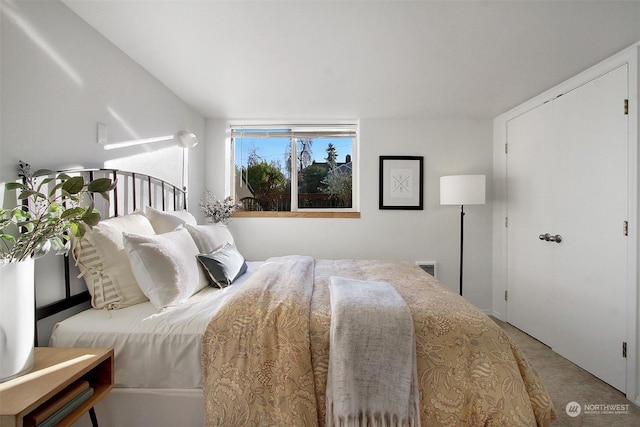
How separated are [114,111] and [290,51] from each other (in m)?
1.28

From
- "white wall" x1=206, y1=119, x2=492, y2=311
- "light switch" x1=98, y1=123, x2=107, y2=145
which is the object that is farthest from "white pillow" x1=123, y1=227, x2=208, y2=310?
"white wall" x1=206, y1=119, x2=492, y2=311

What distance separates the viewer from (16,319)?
1005 millimetres

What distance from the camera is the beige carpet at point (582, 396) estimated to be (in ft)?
5.82

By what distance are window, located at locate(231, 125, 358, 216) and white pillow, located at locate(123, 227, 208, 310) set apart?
84.0 inches

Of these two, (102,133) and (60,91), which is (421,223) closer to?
(102,133)

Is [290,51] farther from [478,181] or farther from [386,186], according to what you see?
[478,181]

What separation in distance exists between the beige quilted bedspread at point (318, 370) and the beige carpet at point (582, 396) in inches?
35.6

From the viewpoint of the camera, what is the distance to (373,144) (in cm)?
352

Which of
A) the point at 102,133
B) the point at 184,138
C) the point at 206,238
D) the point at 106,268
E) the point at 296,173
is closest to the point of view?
the point at 106,268

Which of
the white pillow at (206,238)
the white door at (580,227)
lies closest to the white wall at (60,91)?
the white pillow at (206,238)

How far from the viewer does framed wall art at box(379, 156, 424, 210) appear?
11.5 feet

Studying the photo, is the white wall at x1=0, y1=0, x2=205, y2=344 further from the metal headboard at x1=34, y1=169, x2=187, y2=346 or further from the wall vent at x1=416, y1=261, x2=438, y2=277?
the wall vent at x1=416, y1=261, x2=438, y2=277

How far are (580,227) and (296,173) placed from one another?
2.87m

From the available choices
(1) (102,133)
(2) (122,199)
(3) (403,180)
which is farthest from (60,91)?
(3) (403,180)
